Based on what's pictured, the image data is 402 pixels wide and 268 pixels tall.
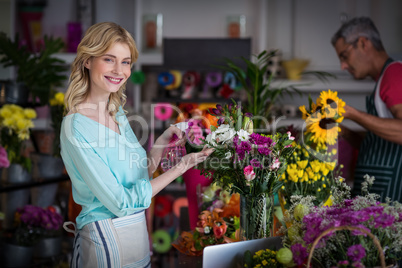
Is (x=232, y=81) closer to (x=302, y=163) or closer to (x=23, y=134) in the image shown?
(x=23, y=134)

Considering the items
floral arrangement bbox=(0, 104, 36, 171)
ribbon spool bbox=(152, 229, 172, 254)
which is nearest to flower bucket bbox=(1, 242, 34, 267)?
floral arrangement bbox=(0, 104, 36, 171)

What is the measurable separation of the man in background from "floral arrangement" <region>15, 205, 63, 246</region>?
1.76m

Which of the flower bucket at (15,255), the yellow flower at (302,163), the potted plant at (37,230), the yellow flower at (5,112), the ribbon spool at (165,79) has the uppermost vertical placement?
the ribbon spool at (165,79)

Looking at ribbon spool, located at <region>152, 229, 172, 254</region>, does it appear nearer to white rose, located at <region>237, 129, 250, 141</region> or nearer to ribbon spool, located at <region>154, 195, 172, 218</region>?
ribbon spool, located at <region>154, 195, 172, 218</region>

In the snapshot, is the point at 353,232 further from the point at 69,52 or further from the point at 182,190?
the point at 69,52

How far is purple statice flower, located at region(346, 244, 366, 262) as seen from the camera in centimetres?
97

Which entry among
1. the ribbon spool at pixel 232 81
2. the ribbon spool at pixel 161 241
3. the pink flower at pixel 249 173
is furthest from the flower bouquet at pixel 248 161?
the ribbon spool at pixel 232 81

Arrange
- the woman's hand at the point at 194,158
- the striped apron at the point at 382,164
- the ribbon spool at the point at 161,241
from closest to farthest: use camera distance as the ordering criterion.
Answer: the woman's hand at the point at 194,158 → the striped apron at the point at 382,164 → the ribbon spool at the point at 161,241

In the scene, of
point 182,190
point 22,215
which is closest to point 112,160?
point 22,215

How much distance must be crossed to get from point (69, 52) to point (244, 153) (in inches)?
136

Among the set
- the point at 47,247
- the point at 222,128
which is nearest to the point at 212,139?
the point at 222,128

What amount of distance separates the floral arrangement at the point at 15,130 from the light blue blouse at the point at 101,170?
1.28 metres

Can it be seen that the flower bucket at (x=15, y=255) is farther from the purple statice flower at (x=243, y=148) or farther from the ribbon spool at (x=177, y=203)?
the purple statice flower at (x=243, y=148)

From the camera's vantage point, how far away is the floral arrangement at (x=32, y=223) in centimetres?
270
